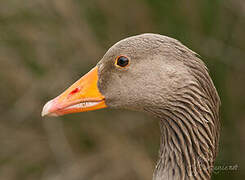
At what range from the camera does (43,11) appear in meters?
5.42

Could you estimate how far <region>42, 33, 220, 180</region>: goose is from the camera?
117 inches

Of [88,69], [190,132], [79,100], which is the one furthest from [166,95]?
[88,69]

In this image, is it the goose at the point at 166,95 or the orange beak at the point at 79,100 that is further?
the orange beak at the point at 79,100

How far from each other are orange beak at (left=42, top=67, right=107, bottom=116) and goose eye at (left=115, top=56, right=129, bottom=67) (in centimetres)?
27

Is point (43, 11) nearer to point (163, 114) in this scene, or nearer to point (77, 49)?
point (77, 49)

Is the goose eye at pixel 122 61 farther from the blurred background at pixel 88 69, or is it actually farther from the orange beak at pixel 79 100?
the blurred background at pixel 88 69

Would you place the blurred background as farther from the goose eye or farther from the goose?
the goose eye

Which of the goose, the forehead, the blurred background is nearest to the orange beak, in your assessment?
the goose

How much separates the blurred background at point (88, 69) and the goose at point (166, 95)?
1824 mm

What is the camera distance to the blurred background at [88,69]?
16.8ft

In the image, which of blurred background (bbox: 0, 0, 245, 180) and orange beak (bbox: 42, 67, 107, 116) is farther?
blurred background (bbox: 0, 0, 245, 180)

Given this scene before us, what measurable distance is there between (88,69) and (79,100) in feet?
8.33

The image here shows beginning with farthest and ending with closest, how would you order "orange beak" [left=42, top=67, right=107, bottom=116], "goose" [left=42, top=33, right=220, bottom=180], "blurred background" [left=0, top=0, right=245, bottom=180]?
"blurred background" [left=0, top=0, right=245, bottom=180] < "orange beak" [left=42, top=67, right=107, bottom=116] < "goose" [left=42, top=33, right=220, bottom=180]

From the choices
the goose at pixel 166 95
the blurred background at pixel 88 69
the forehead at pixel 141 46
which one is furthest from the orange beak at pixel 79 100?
the blurred background at pixel 88 69
